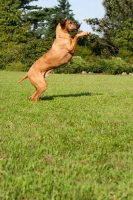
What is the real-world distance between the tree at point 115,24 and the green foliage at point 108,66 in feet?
32.6

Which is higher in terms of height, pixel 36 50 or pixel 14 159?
pixel 14 159

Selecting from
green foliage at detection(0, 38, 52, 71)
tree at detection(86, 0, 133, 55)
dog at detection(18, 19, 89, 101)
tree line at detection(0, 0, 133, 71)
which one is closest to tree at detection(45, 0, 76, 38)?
tree line at detection(0, 0, 133, 71)

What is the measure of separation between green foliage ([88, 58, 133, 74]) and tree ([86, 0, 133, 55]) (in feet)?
32.6

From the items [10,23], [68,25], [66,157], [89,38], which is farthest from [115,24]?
[66,157]

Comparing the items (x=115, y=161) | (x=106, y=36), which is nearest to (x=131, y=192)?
(x=115, y=161)

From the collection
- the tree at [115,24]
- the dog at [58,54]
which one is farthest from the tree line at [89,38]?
the dog at [58,54]

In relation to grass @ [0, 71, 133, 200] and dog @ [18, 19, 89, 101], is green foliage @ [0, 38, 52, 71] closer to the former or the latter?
dog @ [18, 19, 89, 101]

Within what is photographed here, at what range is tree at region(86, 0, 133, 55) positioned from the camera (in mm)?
44969

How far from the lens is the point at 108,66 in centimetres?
3462

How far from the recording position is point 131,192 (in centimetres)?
303

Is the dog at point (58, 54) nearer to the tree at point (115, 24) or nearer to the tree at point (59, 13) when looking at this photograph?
the tree at point (115, 24)

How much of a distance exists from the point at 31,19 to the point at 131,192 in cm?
5855

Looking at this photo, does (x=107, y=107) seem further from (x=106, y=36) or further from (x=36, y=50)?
(x=106, y=36)

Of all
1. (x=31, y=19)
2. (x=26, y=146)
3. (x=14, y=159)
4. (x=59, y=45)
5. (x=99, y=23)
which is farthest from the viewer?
(x=31, y=19)
